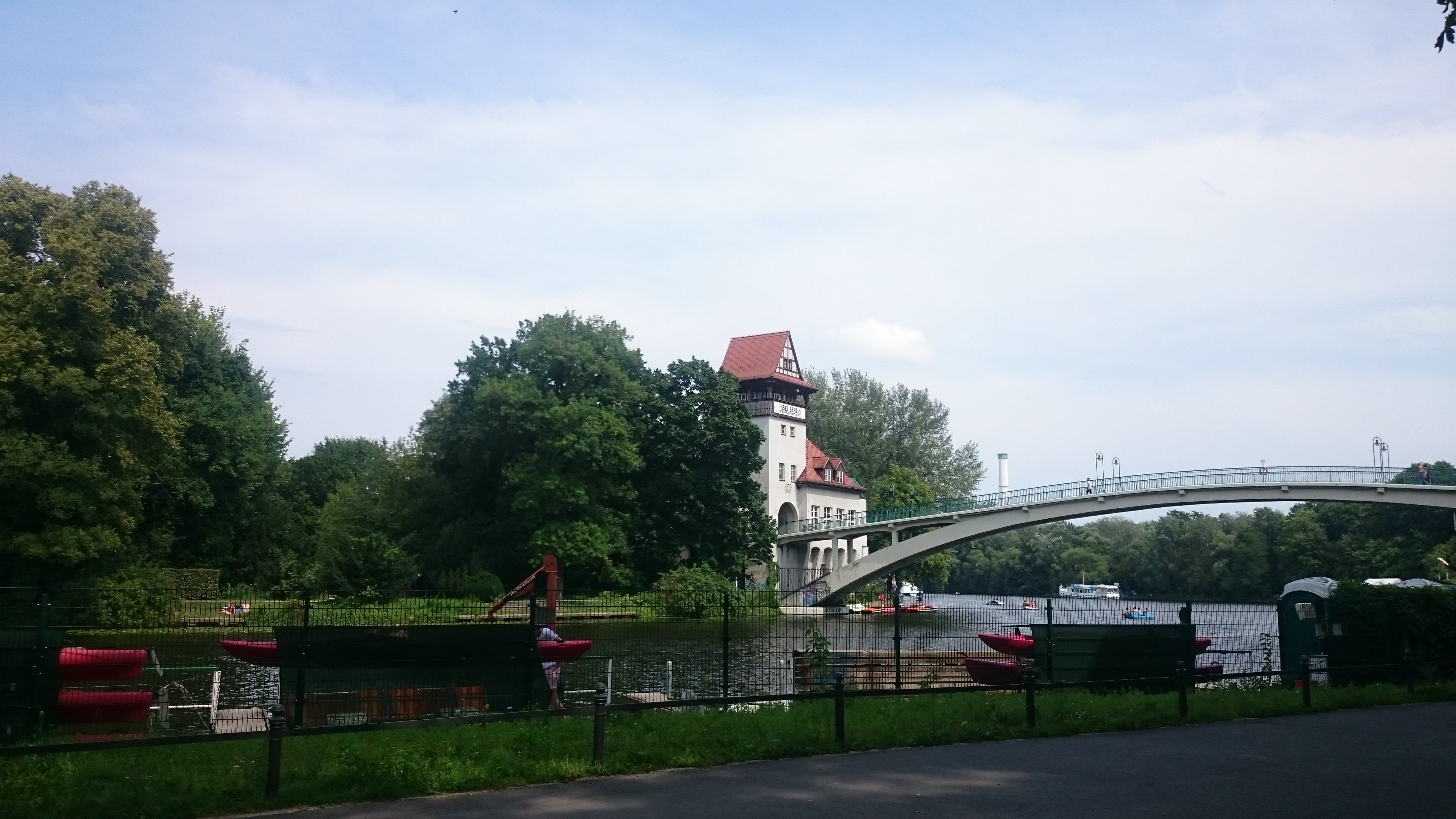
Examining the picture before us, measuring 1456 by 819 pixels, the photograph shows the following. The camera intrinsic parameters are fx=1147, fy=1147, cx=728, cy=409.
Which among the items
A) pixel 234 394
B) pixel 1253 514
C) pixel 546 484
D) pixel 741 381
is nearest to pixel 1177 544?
pixel 1253 514

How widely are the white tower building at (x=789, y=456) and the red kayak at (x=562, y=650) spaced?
59.3 m

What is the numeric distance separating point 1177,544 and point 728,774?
306 ft

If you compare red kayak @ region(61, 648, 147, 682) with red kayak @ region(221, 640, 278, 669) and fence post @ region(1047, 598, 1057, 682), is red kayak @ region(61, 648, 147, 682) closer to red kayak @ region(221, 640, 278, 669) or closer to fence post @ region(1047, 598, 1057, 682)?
red kayak @ region(221, 640, 278, 669)

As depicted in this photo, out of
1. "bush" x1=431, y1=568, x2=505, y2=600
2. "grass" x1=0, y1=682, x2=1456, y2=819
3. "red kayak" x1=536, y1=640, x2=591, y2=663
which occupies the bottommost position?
"grass" x1=0, y1=682, x2=1456, y2=819

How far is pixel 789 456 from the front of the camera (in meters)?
83.4

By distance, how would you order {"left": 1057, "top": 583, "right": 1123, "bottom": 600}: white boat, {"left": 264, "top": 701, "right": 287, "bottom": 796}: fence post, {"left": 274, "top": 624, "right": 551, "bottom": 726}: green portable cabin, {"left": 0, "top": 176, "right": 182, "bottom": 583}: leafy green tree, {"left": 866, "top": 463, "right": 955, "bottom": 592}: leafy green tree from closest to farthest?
{"left": 264, "top": 701, "right": 287, "bottom": 796}: fence post
{"left": 274, "top": 624, "right": 551, "bottom": 726}: green portable cabin
{"left": 0, "top": 176, "right": 182, "bottom": 583}: leafy green tree
{"left": 866, "top": 463, "right": 955, "bottom": 592}: leafy green tree
{"left": 1057, "top": 583, "right": 1123, "bottom": 600}: white boat

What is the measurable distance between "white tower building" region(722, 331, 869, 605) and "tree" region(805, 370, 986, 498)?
1162 centimetres

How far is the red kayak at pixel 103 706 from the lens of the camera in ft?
46.3

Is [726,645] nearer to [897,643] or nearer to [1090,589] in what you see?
[897,643]

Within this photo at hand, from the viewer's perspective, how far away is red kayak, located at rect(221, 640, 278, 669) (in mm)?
18625

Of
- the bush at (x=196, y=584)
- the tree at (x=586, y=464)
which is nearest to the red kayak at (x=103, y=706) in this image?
the bush at (x=196, y=584)

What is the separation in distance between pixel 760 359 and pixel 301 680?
71.0 metres

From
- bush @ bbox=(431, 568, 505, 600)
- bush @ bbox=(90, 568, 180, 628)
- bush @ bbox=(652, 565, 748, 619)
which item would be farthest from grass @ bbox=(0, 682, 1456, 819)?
bush @ bbox=(431, 568, 505, 600)

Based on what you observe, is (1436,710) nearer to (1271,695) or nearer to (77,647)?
(1271,695)
